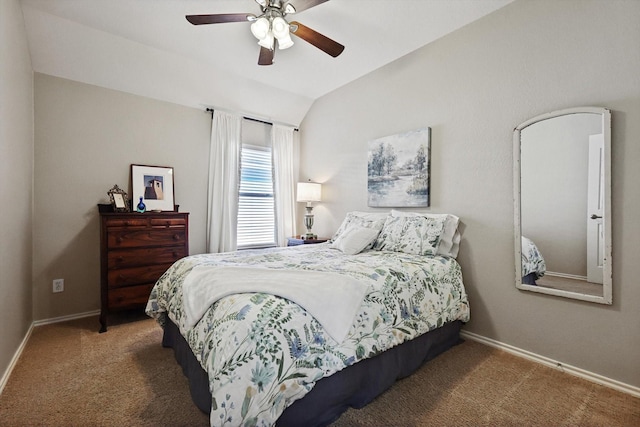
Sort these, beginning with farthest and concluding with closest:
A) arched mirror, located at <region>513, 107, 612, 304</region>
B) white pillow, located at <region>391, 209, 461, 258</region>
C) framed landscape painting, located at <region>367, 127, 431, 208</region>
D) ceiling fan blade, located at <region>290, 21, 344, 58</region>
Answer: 1. framed landscape painting, located at <region>367, 127, 431, 208</region>
2. white pillow, located at <region>391, 209, 461, 258</region>
3. ceiling fan blade, located at <region>290, 21, 344, 58</region>
4. arched mirror, located at <region>513, 107, 612, 304</region>

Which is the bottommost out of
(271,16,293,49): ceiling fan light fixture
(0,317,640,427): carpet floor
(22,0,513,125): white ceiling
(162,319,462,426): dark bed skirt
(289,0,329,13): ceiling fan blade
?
(0,317,640,427): carpet floor

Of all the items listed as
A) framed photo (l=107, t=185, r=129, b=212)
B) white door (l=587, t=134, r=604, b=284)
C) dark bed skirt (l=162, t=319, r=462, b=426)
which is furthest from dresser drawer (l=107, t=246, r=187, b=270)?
white door (l=587, t=134, r=604, b=284)

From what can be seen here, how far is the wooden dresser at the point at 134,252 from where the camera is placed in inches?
105

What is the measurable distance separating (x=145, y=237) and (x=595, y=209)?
145 inches

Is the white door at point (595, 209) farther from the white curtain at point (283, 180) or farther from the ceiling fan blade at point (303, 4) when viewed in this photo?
the white curtain at point (283, 180)

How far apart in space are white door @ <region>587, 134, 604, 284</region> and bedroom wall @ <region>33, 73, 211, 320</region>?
3.97 m

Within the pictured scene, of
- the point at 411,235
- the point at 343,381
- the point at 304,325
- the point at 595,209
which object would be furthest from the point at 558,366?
the point at 304,325

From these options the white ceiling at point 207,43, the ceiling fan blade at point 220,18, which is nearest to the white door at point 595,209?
the white ceiling at point 207,43

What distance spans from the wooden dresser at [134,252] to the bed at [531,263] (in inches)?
123

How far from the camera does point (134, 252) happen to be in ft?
9.16

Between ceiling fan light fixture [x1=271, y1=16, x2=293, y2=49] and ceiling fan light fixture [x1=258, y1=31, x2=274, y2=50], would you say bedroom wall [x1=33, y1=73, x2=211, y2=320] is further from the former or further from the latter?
ceiling fan light fixture [x1=271, y1=16, x2=293, y2=49]

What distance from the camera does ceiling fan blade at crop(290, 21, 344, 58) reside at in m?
2.15

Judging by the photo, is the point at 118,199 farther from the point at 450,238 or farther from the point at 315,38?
the point at 450,238

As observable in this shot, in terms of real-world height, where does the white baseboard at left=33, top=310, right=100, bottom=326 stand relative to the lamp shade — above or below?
below
